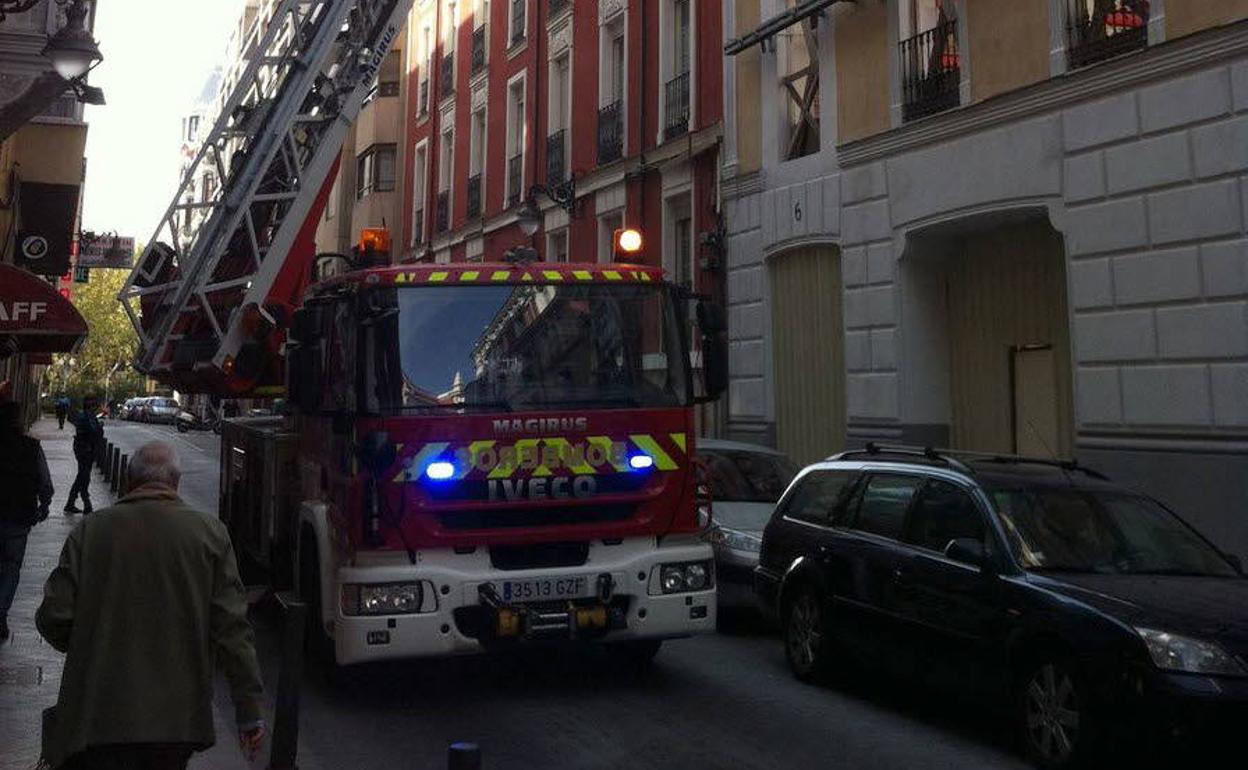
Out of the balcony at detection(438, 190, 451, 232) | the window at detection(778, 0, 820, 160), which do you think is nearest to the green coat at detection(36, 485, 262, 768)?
the window at detection(778, 0, 820, 160)

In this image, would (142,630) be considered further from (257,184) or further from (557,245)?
(557,245)

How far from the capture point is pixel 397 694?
788 centimetres

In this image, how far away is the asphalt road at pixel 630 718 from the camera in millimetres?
6426

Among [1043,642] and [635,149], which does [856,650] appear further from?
[635,149]

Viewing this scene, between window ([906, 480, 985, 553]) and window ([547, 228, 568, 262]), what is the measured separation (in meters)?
18.0

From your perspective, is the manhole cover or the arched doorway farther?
the arched doorway

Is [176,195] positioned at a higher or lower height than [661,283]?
higher

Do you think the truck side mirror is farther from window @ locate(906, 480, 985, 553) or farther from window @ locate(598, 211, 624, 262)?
window @ locate(598, 211, 624, 262)

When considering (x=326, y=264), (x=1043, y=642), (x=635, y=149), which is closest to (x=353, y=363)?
(x=1043, y=642)

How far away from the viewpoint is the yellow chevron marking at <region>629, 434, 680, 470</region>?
7.61 meters

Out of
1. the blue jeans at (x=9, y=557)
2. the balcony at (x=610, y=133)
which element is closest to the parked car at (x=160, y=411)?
the balcony at (x=610, y=133)

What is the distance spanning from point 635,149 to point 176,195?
10.5 metres

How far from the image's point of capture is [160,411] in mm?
62312

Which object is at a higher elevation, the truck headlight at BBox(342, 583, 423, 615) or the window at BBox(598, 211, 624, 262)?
the window at BBox(598, 211, 624, 262)
